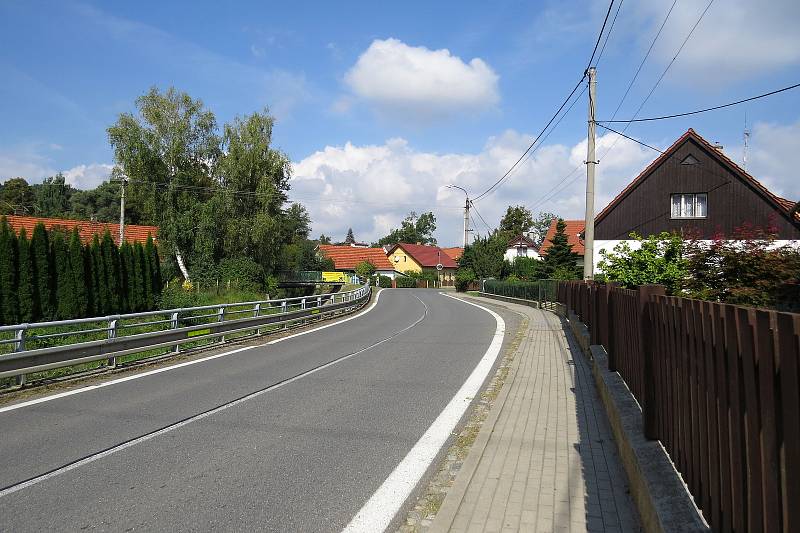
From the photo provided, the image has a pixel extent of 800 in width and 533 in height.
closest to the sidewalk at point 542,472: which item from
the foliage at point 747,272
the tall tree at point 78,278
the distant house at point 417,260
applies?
the foliage at point 747,272

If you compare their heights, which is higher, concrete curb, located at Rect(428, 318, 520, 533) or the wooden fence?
the wooden fence

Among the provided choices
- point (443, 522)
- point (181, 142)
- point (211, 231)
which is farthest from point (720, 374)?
point (181, 142)

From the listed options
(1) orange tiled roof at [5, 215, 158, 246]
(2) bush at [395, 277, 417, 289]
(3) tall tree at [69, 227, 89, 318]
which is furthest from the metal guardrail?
(2) bush at [395, 277, 417, 289]

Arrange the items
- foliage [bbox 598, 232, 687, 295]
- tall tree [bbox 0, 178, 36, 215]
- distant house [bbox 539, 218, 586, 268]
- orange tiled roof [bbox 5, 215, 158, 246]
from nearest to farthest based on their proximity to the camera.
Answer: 1. foliage [bbox 598, 232, 687, 295]
2. orange tiled roof [bbox 5, 215, 158, 246]
3. distant house [bbox 539, 218, 586, 268]
4. tall tree [bbox 0, 178, 36, 215]

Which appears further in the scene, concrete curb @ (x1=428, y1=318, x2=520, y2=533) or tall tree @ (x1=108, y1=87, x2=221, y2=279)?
tall tree @ (x1=108, y1=87, x2=221, y2=279)

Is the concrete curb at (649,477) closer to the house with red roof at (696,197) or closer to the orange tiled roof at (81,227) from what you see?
the house with red roof at (696,197)

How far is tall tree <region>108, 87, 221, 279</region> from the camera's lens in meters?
44.4

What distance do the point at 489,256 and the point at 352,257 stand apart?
55.9 m

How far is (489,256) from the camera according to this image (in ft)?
187

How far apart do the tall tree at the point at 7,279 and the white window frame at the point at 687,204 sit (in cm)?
3331

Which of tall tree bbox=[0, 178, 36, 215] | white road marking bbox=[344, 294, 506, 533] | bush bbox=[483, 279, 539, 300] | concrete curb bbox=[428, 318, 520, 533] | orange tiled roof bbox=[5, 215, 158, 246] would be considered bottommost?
white road marking bbox=[344, 294, 506, 533]

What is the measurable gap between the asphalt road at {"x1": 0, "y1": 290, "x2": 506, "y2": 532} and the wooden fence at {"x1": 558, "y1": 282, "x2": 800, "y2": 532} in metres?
2.44

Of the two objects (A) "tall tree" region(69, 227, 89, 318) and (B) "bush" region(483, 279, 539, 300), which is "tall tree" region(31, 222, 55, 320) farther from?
(B) "bush" region(483, 279, 539, 300)

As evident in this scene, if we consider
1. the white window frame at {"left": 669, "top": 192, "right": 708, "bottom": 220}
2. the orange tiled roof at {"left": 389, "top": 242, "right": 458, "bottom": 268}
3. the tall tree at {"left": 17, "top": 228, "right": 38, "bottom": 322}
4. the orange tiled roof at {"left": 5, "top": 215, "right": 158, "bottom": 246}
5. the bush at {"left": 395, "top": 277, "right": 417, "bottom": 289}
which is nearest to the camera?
the tall tree at {"left": 17, "top": 228, "right": 38, "bottom": 322}
